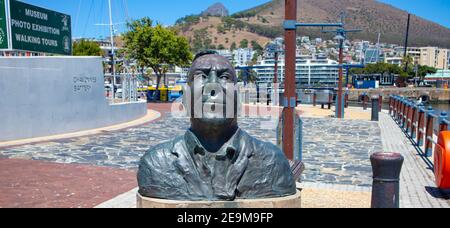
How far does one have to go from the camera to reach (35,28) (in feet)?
48.0

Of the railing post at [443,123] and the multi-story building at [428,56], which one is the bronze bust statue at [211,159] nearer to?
the railing post at [443,123]

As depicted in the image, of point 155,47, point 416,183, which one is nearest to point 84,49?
point 155,47

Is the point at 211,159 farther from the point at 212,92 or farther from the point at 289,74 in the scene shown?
the point at 289,74

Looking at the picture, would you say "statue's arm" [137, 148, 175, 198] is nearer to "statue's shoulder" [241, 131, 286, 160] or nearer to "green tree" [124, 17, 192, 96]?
"statue's shoulder" [241, 131, 286, 160]

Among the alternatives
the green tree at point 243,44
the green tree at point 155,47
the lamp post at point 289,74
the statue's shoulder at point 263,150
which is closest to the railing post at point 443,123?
the lamp post at point 289,74

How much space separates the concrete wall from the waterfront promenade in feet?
4.11

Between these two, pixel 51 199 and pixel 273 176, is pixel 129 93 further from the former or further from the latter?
pixel 273 176

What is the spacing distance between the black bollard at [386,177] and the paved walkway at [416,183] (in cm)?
212

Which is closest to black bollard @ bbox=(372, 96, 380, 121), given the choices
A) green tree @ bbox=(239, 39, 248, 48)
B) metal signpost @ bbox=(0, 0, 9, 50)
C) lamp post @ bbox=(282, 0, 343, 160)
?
lamp post @ bbox=(282, 0, 343, 160)

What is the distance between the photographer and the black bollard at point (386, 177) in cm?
434

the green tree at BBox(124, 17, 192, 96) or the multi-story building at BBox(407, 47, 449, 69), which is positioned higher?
the multi-story building at BBox(407, 47, 449, 69)

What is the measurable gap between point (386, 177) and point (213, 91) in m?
1.96

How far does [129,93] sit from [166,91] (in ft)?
45.4

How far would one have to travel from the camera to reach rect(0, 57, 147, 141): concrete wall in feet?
41.8
